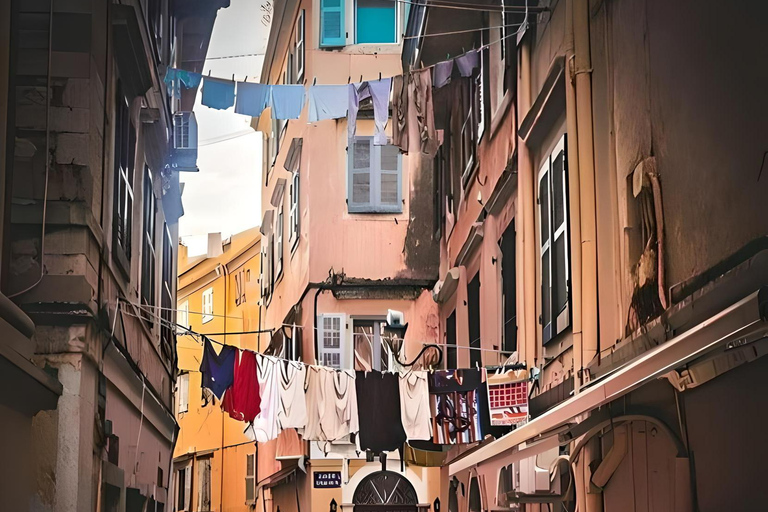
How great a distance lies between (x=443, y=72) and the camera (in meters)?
16.7

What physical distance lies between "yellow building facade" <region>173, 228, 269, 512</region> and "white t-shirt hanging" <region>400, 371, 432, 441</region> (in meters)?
23.3

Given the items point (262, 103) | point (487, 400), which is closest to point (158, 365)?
point (262, 103)

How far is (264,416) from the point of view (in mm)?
16781

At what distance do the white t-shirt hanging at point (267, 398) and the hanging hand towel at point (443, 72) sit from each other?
15.2ft

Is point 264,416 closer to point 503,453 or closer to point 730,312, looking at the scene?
point 503,453

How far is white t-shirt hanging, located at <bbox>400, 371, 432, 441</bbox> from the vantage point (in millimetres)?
16469

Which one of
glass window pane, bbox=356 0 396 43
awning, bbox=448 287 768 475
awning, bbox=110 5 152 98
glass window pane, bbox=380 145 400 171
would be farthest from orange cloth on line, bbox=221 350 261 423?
glass window pane, bbox=356 0 396 43

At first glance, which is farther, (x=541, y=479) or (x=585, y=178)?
(x=541, y=479)

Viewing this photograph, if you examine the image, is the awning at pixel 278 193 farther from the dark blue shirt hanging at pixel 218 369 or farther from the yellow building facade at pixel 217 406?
the dark blue shirt hanging at pixel 218 369

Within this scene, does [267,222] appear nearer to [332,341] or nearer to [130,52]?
[332,341]

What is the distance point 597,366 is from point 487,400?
5135 millimetres

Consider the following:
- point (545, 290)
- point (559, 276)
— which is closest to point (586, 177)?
point (559, 276)

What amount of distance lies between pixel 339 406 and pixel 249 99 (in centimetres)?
459

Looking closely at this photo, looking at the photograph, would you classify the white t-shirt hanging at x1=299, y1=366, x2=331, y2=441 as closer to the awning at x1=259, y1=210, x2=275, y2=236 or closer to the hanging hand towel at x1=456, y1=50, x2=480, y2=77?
the hanging hand towel at x1=456, y1=50, x2=480, y2=77
